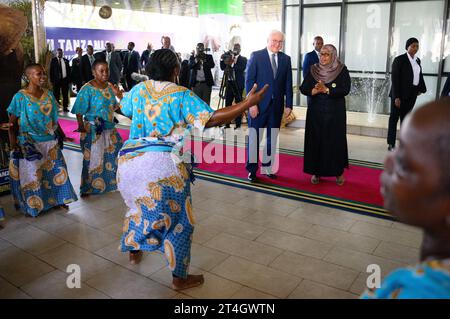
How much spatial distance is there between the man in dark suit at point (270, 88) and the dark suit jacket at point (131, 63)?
6.68 metres

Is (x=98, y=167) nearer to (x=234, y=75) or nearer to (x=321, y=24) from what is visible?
(x=234, y=75)

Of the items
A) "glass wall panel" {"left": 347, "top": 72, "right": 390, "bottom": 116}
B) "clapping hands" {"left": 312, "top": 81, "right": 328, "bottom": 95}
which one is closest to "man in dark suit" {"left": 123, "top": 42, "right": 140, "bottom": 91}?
"glass wall panel" {"left": 347, "top": 72, "right": 390, "bottom": 116}

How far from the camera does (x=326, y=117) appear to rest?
4.44m

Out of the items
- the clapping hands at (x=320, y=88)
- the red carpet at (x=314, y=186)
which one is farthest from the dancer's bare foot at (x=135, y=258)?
the clapping hands at (x=320, y=88)

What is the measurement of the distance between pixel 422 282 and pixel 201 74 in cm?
731

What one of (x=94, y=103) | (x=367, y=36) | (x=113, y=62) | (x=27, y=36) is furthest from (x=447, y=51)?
(x=113, y=62)

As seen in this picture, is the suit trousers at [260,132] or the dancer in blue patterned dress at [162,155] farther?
the suit trousers at [260,132]

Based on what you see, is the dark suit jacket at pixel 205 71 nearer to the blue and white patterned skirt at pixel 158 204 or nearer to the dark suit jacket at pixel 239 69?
the dark suit jacket at pixel 239 69

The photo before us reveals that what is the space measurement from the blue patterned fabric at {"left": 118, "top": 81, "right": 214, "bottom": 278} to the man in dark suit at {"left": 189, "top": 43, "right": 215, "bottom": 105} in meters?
5.48

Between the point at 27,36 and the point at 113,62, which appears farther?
the point at 113,62

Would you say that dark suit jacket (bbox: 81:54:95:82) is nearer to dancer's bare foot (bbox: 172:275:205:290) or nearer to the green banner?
the green banner

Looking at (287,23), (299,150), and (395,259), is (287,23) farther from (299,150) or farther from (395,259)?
(395,259)

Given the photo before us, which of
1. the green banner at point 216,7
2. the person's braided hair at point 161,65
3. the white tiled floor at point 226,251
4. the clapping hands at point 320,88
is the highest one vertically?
the green banner at point 216,7

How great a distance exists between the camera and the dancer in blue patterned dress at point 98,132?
4082mm
